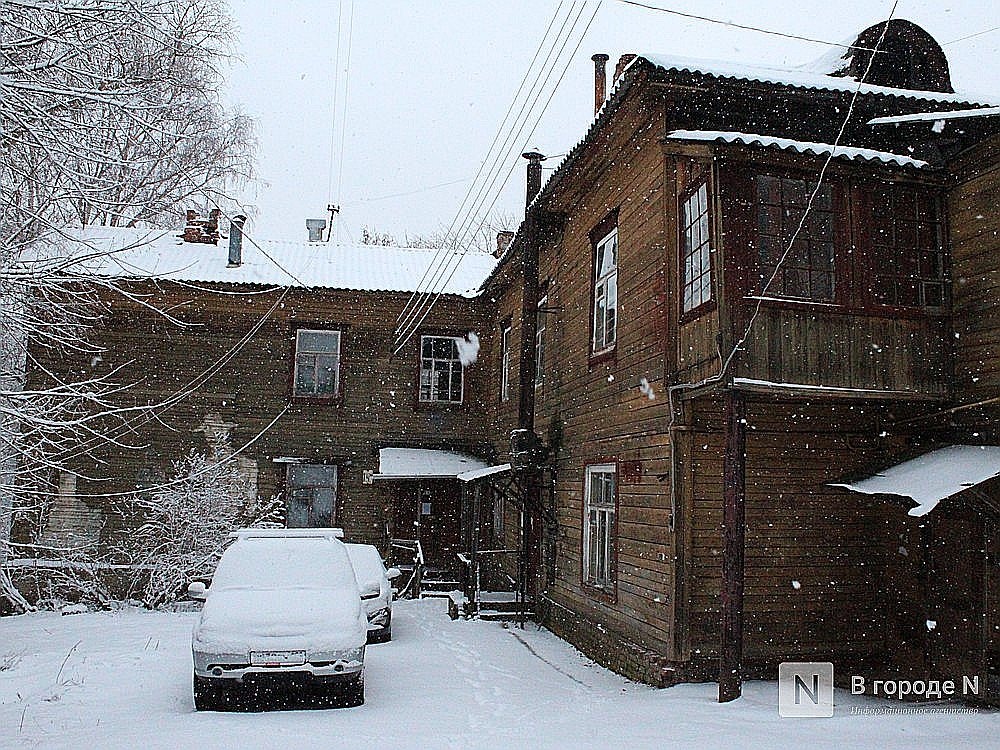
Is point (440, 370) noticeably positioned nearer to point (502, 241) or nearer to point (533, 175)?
point (502, 241)

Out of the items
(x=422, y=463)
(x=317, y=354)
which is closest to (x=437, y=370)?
(x=422, y=463)

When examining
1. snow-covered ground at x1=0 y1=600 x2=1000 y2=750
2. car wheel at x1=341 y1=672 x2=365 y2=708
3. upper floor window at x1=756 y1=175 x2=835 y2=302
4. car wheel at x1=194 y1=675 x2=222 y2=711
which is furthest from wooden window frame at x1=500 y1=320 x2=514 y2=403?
car wheel at x1=194 y1=675 x2=222 y2=711

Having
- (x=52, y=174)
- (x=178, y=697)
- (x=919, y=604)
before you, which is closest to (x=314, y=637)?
(x=178, y=697)

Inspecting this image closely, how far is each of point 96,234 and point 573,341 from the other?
12491 mm

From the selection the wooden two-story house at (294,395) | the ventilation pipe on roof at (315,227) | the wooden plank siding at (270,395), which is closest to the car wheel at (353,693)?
the wooden two-story house at (294,395)

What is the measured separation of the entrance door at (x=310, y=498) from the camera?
20234mm

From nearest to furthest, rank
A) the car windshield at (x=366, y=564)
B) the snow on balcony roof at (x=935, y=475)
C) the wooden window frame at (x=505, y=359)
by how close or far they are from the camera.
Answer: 1. the snow on balcony roof at (x=935, y=475)
2. the car windshield at (x=366, y=564)
3. the wooden window frame at (x=505, y=359)

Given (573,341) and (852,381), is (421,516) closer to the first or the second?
(573,341)

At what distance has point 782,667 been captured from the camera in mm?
9047

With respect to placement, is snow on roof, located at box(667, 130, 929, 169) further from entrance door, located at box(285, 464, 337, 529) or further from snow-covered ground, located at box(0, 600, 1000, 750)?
entrance door, located at box(285, 464, 337, 529)

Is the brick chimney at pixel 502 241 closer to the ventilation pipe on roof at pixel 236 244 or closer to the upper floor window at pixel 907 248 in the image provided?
the ventilation pipe on roof at pixel 236 244

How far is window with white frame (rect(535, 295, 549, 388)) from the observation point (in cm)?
1581

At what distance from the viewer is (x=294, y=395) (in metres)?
20.3

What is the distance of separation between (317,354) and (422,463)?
3.60 m
